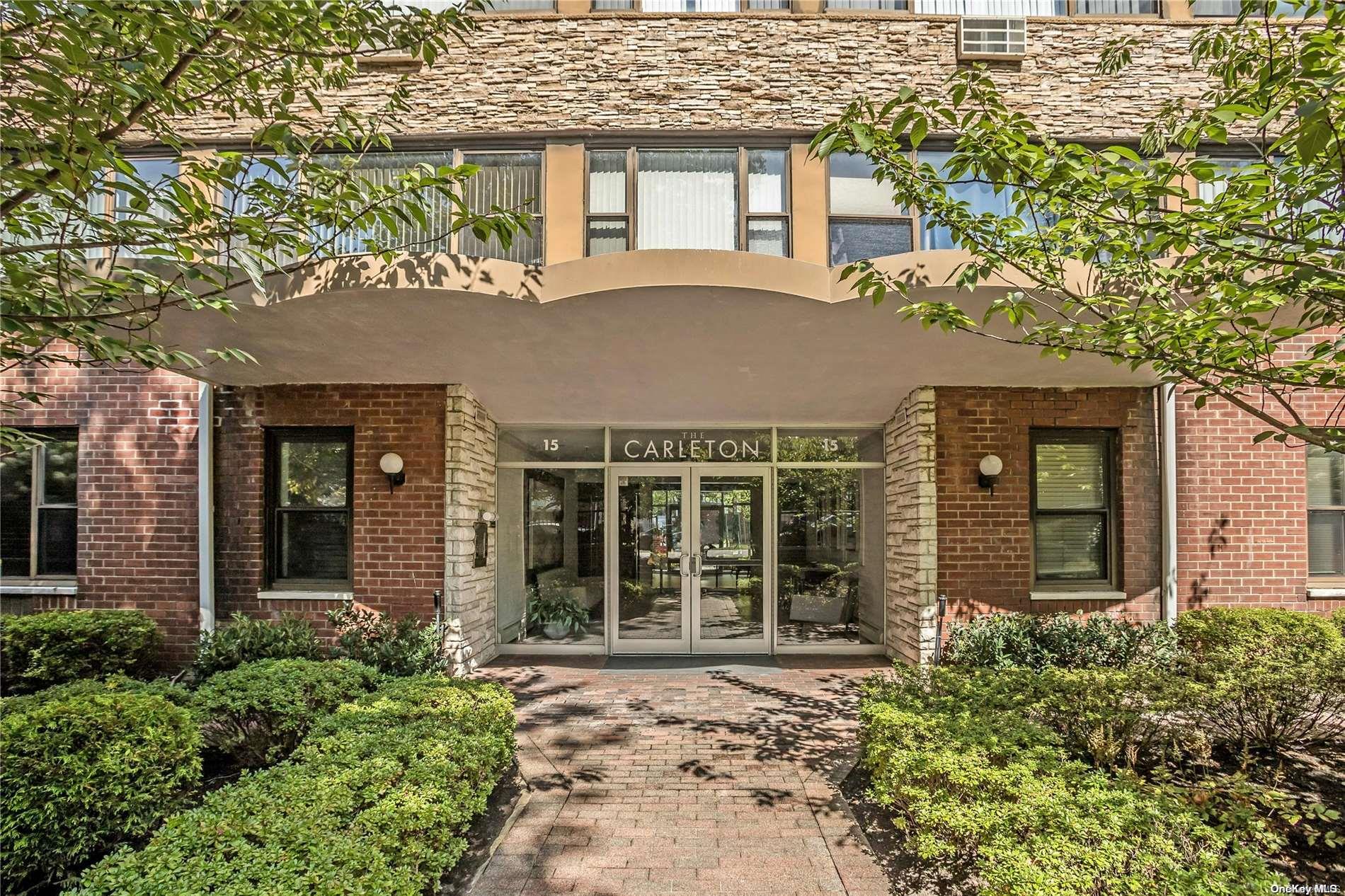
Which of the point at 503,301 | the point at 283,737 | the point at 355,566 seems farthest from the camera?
the point at 355,566

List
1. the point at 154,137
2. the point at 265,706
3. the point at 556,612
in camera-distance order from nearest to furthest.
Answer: the point at 154,137, the point at 265,706, the point at 556,612

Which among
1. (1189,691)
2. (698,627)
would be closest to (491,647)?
(698,627)

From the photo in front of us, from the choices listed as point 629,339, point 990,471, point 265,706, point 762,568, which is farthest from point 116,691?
point 990,471

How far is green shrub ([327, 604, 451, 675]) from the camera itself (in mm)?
5859

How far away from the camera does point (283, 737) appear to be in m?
4.24

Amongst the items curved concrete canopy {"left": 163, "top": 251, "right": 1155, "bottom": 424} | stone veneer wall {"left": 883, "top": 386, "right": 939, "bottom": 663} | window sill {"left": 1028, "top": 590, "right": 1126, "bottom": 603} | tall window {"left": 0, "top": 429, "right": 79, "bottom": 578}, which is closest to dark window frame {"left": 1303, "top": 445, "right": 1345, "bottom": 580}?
window sill {"left": 1028, "top": 590, "right": 1126, "bottom": 603}

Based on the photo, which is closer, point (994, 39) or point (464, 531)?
point (464, 531)

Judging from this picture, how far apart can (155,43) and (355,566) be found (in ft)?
17.1

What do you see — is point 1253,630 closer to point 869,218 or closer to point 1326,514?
point 1326,514

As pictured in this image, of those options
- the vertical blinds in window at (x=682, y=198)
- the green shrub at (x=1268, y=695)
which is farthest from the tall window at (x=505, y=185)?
the green shrub at (x=1268, y=695)

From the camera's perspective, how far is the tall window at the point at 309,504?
6773mm

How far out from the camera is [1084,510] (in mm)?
6809

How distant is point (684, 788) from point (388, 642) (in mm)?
3298

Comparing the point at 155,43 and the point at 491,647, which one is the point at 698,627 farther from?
the point at 155,43
